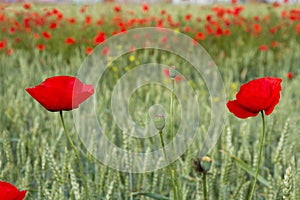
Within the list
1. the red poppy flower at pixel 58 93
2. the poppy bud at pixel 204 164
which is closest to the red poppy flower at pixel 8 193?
the red poppy flower at pixel 58 93

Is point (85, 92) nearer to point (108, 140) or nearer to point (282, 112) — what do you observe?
point (108, 140)

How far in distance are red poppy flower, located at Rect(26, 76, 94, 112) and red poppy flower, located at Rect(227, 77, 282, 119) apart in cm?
25

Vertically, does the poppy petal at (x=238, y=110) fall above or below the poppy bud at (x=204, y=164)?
above

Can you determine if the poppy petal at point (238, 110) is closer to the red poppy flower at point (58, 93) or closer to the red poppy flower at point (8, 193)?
the red poppy flower at point (58, 93)

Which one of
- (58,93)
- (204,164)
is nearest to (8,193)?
(58,93)

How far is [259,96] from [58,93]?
32cm

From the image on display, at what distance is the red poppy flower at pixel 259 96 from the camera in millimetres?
729

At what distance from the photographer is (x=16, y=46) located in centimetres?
407

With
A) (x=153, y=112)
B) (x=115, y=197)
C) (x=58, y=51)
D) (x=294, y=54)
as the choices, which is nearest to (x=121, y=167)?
(x=115, y=197)

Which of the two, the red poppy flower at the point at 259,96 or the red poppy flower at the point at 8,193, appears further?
the red poppy flower at the point at 259,96

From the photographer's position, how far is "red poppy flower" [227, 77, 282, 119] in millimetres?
729

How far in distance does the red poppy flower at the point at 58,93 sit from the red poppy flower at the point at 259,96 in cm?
25

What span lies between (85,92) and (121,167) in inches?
22.1

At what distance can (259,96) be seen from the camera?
0.72 meters
